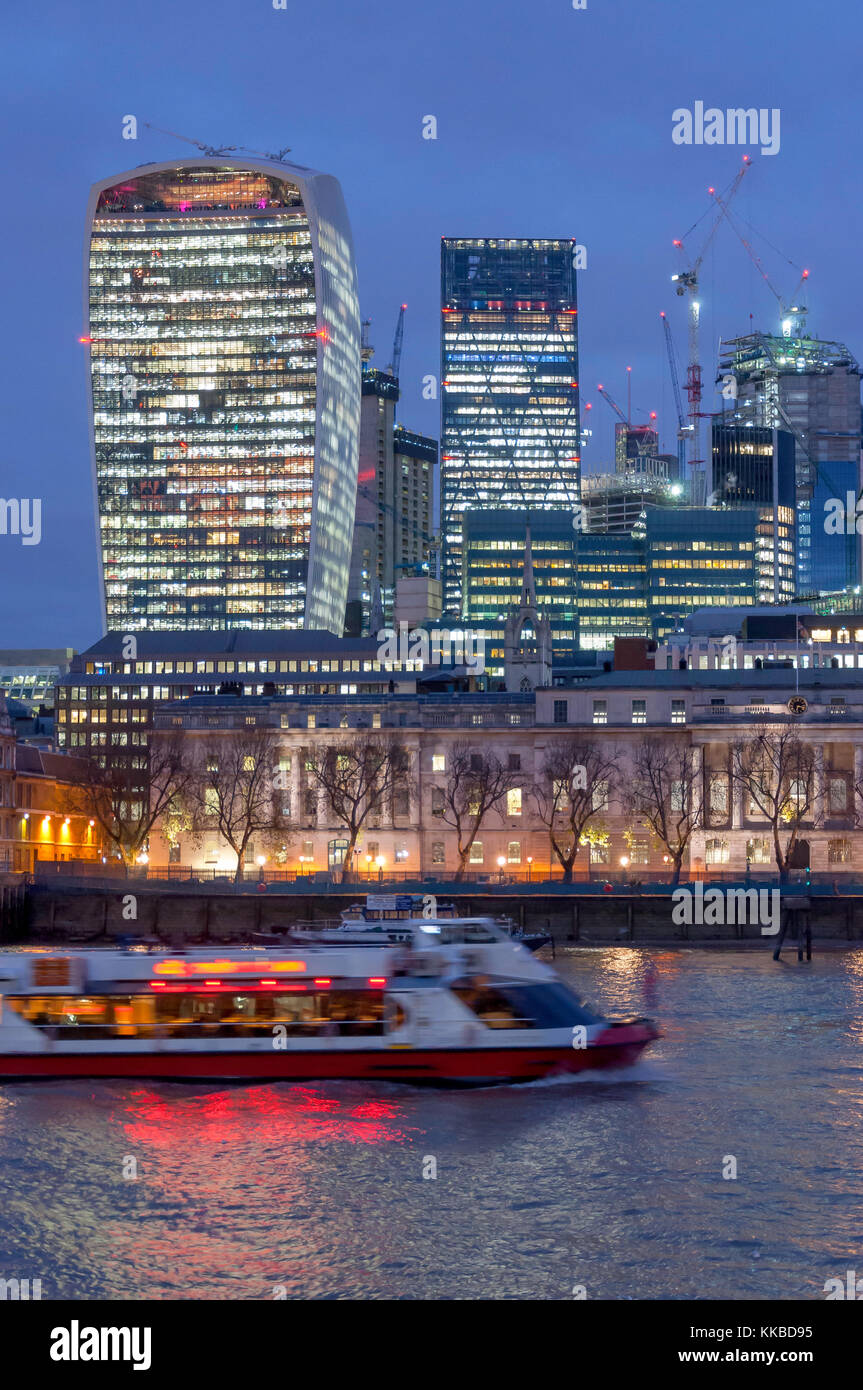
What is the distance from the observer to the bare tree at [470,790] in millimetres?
151125

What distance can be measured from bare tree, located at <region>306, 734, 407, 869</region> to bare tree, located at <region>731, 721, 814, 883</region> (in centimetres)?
2741

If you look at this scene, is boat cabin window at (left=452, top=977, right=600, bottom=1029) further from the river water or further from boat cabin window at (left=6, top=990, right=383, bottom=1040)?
boat cabin window at (left=6, top=990, right=383, bottom=1040)

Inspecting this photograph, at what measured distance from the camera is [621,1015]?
72750 mm

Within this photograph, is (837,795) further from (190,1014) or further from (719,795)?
(190,1014)

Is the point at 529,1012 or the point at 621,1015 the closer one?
the point at 529,1012

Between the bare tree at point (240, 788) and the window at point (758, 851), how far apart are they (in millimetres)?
37292

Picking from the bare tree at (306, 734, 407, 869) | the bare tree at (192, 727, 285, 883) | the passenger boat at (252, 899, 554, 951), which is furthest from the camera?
the bare tree at (192, 727, 285, 883)

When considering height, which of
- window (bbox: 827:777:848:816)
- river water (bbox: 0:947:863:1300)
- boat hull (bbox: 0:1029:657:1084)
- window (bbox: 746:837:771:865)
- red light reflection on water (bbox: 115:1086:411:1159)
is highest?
window (bbox: 827:777:848:816)

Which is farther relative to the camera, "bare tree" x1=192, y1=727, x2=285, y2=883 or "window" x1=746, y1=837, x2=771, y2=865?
"window" x1=746, y1=837, x2=771, y2=865

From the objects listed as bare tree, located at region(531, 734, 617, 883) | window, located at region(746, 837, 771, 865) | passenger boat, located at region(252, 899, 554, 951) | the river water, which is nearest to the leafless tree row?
bare tree, located at region(531, 734, 617, 883)

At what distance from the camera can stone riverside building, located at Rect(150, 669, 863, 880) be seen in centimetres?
15212

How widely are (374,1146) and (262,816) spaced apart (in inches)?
4138
